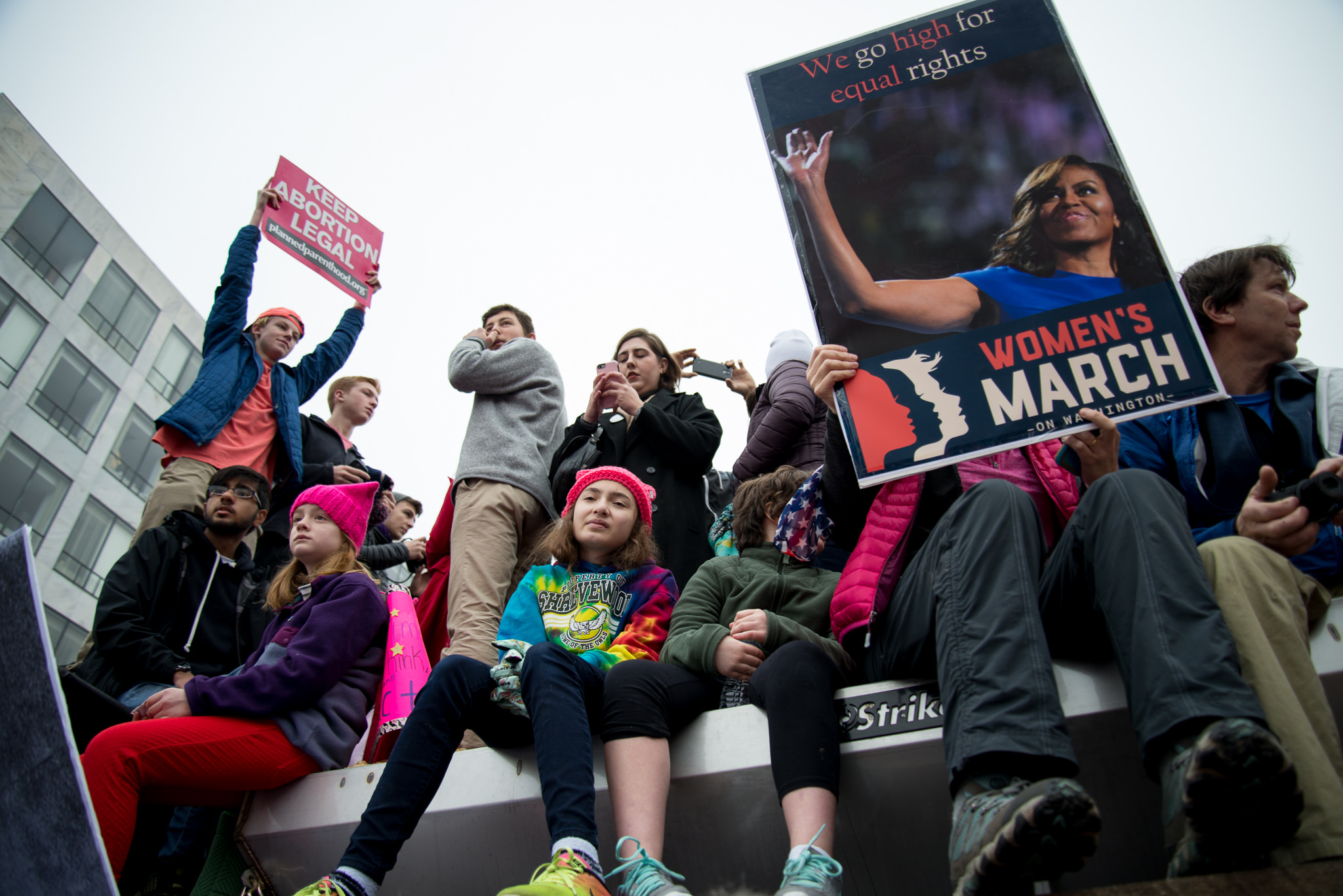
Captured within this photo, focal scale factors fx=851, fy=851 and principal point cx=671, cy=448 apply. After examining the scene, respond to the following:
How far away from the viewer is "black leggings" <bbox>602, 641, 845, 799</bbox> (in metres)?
1.91

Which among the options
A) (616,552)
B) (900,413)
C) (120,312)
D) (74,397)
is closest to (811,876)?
(900,413)

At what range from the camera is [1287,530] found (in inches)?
72.0

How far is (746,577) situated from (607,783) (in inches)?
32.9

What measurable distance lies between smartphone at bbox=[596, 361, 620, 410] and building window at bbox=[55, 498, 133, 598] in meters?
22.1

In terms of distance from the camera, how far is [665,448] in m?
3.84

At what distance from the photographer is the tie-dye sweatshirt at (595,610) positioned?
2.69m

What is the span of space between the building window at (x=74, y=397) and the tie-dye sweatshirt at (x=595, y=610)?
76.4ft

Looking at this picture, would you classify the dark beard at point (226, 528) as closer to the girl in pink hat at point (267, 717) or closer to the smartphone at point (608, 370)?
the girl in pink hat at point (267, 717)

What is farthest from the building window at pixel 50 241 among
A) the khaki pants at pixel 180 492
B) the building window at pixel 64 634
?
the khaki pants at pixel 180 492

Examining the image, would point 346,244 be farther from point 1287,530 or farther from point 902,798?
point 1287,530

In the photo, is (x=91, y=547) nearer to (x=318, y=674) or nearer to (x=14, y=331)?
(x=14, y=331)

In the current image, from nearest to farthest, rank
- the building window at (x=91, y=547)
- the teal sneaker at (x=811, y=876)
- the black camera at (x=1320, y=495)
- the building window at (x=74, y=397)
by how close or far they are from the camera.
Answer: the teal sneaker at (x=811, y=876), the black camera at (x=1320, y=495), the building window at (x=74, y=397), the building window at (x=91, y=547)

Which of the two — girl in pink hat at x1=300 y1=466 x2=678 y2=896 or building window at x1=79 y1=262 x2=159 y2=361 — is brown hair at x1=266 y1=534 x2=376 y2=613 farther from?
building window at x1=79 y1=262 x2=159 y2=361

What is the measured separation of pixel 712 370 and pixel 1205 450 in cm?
275
